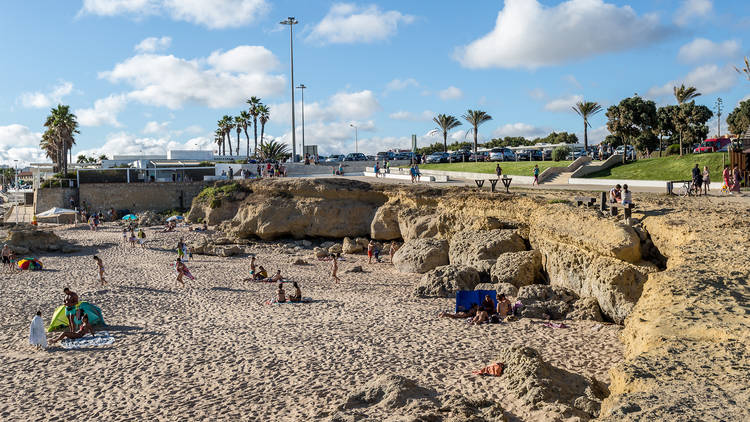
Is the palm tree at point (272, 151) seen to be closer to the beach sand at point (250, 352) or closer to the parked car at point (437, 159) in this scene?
the parked car at point (437, 159)

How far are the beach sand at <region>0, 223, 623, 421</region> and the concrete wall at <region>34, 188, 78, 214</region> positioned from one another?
86.9 ft

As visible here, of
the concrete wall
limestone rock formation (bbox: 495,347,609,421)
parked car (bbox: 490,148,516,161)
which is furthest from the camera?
parked car (bbox: 490,148,516,161)

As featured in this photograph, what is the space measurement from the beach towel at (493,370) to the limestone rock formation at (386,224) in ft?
61.3

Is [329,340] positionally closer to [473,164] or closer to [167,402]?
[167,402]

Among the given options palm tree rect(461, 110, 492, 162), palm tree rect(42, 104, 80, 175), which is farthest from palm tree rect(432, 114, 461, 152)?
palm tree rect(42, 104, 80, 175)

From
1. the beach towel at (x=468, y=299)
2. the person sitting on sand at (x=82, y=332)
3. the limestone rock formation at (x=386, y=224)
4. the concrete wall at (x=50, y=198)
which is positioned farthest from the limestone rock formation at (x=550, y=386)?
the concrete wall at (x=50, y=198)

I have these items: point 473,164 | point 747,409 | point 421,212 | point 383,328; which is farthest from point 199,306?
point 473,164

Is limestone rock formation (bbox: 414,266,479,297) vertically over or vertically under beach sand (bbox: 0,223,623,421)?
over

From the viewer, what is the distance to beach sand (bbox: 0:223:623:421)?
1062 cm

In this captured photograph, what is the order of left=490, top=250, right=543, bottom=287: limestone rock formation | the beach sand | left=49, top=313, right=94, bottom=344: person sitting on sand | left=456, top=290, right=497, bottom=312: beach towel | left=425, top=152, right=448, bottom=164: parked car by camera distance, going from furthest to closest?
left=425, top=152, right=448, bottom=164: parked car, left=490, top=250, right=543, bottom=287: limestone rock formation, left=456, top=290, right=497, bottom=312: beach towel, left=49, top=313, right=94, bottom=344: person sitting on sand, the beach sand

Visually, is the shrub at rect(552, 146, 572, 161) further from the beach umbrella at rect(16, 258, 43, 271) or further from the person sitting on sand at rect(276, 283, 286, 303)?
the beach umbrella at rect(16, 258, 43, 271)

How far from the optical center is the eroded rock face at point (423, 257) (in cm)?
2331

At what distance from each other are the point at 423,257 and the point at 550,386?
1347cm

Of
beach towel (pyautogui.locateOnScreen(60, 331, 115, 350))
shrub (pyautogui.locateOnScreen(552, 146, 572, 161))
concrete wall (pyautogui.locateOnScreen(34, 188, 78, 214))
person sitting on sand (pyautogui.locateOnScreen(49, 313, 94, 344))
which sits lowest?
beach towel (pyautogui.locateOnScreen(60, 331, 115, 350))
